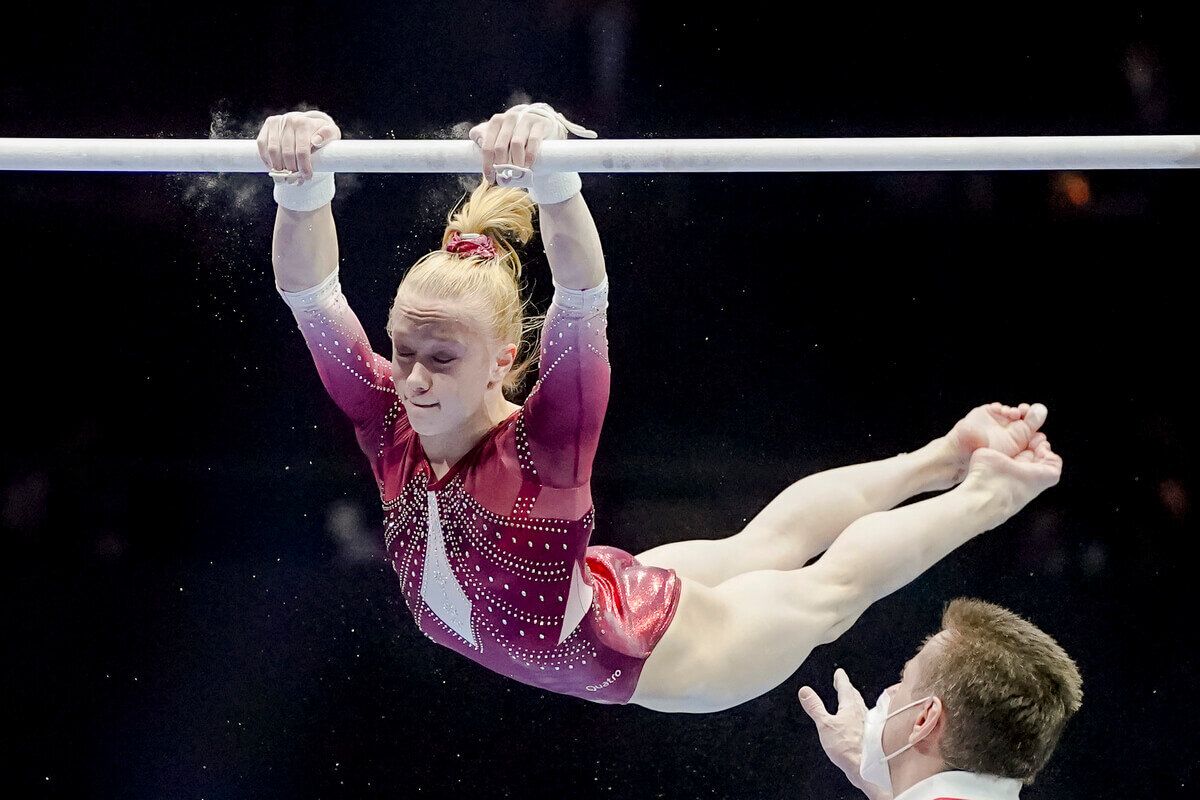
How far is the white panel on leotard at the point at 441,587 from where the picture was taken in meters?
2.12

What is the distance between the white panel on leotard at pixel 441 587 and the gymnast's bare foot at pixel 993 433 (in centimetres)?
112

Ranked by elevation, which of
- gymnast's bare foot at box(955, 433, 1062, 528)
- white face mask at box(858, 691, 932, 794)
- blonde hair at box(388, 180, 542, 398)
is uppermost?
blonde hair at box(388, 180, 542, 398)

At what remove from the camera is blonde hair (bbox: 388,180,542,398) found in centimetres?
204

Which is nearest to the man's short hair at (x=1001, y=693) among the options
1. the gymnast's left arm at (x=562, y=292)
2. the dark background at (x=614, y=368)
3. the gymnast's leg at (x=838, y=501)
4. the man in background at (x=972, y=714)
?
the man in background at (x=972, y=714)

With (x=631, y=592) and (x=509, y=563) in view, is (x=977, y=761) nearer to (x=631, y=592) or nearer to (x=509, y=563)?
(x=631, y=592)

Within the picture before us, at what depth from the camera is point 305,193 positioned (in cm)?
202

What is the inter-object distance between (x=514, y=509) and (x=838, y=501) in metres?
0.85

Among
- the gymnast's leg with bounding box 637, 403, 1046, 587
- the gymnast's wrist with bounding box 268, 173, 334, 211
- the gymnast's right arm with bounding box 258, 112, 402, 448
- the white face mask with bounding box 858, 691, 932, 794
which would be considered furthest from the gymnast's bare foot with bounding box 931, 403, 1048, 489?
the gymnast's wrist with bounding box 268, 173, 334, 211

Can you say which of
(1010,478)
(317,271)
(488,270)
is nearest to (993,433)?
(1010,478)

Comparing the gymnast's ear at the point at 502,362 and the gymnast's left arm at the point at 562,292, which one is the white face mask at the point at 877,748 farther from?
the gymnast's ear at the point at 502,362

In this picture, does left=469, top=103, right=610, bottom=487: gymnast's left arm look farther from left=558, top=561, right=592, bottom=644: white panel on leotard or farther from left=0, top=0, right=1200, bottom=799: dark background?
left=0, top=0, right=1200, bottom=799: dark background

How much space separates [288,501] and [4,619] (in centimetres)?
93

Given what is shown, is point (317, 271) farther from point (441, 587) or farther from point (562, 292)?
point (441, 587)

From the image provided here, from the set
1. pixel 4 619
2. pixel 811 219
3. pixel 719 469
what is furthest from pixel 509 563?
pixel 4 619
